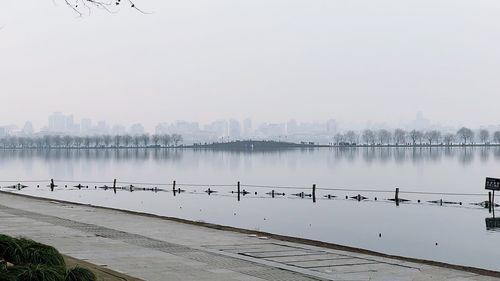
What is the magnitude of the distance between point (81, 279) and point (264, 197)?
47174 mm

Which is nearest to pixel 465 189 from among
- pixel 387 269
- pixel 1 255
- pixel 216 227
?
pixel 216 227

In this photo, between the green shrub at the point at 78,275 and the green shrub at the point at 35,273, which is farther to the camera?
the green shrub at the point at 78,275

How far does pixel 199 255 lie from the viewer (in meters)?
16.3

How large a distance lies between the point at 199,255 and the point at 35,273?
8518 mm

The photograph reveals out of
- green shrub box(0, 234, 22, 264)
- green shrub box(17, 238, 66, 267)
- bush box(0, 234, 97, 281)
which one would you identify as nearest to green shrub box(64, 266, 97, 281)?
bush box(0, 234, 97, 281)

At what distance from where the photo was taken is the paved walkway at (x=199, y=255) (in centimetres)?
1375

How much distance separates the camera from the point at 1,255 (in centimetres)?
984

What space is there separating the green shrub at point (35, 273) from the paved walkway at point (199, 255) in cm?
470

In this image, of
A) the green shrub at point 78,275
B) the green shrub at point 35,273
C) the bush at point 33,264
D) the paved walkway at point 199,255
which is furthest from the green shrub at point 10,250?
the paved walkway at point 199,255

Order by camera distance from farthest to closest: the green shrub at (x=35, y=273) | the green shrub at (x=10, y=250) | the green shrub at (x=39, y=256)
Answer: the green shrub at (x=10, y=250) < the green shrub at (x=39, y=256) < the green shrub at (x=35, y=273)

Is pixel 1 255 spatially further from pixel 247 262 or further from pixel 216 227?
pixel 216 227

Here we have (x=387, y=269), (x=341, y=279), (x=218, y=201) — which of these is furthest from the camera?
(x=218, y=201)

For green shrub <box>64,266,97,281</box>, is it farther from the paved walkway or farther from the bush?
the paved walkway

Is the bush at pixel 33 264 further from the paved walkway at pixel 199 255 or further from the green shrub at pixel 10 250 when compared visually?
the paved walkway at pixel 199 255
